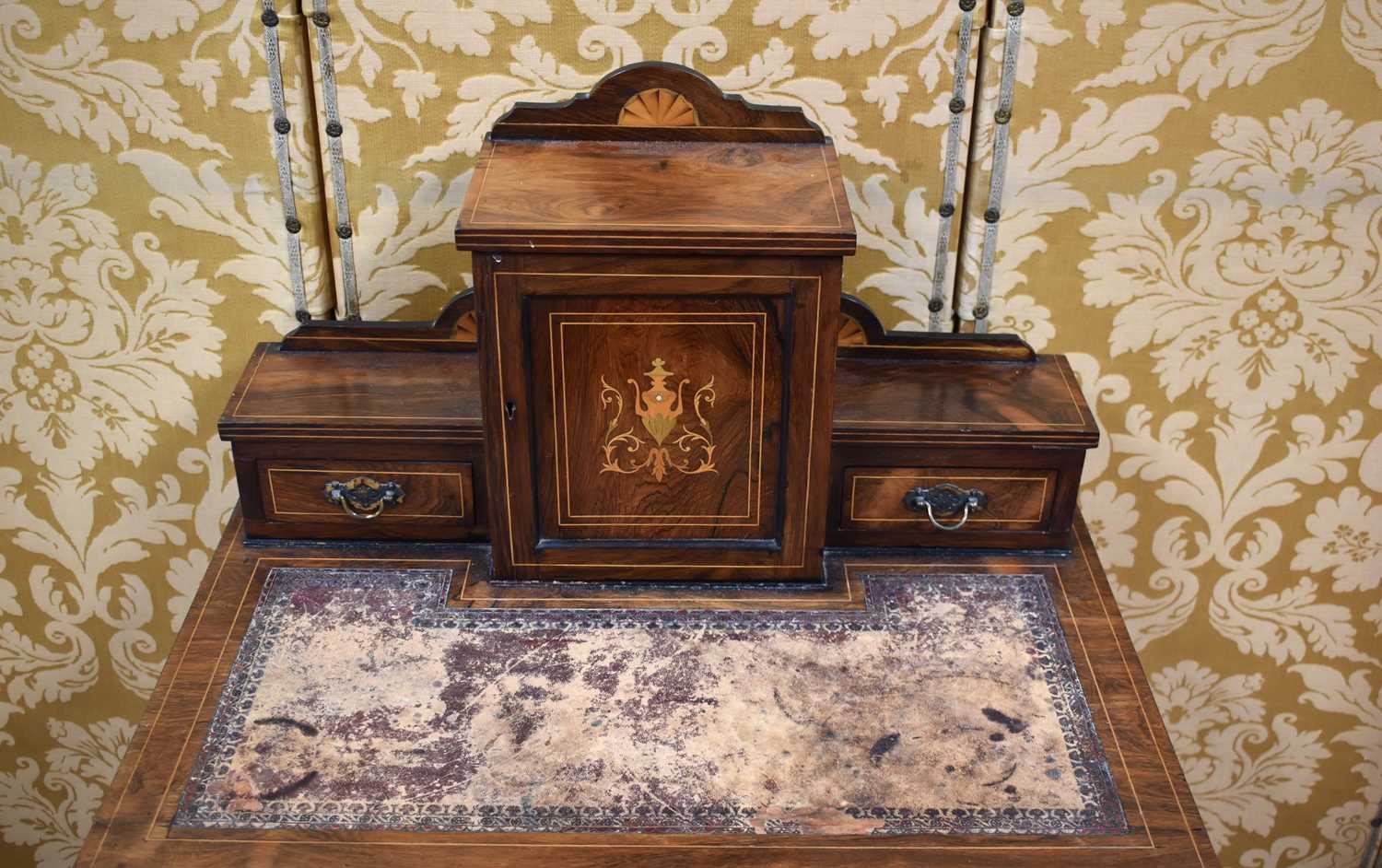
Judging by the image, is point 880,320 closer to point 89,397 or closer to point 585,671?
point 585,671

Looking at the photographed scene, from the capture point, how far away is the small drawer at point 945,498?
1.67m

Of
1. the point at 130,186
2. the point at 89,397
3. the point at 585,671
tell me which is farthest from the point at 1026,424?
the point at 89,397

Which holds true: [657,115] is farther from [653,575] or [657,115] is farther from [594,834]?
[594,834]

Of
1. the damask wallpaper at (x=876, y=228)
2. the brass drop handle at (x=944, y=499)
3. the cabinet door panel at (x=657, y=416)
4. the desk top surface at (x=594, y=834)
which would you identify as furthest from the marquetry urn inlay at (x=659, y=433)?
the damask wallpaper at (x=876, y=228)

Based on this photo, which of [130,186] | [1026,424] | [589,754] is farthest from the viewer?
[130,186]

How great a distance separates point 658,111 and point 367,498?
0.60 m

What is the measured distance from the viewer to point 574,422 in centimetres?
153

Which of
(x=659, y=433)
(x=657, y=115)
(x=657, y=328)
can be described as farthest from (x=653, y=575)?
(x=657, y=115)

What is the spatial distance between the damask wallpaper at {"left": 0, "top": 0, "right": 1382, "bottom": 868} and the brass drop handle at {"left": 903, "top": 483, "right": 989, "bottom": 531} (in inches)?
12.3

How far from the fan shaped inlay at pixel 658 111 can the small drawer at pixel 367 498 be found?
472 millimetres

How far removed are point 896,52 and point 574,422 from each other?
63 cm

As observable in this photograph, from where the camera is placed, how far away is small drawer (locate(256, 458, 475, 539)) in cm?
166

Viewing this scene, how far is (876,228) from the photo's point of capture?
181 centimetres

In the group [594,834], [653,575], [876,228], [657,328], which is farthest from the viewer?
[876,228]
